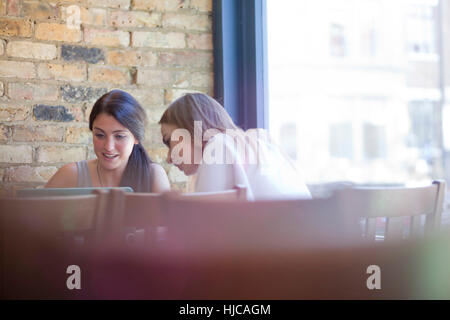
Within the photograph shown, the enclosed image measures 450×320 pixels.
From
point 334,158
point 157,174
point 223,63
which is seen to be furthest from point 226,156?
point 334,158

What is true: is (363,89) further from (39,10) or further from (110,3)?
(39,10)

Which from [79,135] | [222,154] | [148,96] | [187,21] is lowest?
[222,154]

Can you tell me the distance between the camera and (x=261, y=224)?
90cm

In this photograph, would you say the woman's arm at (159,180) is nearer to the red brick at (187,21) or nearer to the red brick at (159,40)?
the red brick at (159,40)

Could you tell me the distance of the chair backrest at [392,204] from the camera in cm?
95

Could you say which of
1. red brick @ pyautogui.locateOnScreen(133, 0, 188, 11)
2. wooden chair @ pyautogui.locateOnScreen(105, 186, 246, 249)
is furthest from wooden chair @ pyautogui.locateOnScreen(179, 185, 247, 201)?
red brick @ pyautogui.locateOnScreen(133, 0, 188, 11)

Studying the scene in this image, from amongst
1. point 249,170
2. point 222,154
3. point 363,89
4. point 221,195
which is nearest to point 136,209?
point 221,195

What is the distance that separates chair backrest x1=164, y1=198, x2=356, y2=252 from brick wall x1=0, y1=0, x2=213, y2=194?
153cm

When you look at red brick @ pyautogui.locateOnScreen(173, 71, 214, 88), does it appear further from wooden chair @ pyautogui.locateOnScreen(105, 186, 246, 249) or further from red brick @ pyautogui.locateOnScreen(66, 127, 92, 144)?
wooden chair @ pyautogui.locateOnScreen(105, 186, 246, 249)

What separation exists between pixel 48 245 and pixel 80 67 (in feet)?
4.88

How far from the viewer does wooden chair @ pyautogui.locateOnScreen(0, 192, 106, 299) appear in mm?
961

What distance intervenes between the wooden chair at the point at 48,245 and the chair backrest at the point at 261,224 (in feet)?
0.66

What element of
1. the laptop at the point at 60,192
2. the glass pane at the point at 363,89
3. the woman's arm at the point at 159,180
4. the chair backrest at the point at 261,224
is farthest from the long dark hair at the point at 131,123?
the glass pane at the point at 363,89
